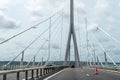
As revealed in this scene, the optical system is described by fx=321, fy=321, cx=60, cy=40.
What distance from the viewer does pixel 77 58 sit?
285 feet

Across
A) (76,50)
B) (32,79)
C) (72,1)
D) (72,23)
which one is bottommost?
(32,79)

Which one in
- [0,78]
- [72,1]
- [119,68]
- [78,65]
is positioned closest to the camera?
[0,78]

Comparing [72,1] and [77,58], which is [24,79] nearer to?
[72,1]

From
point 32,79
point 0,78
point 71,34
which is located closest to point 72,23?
A: point 71,34

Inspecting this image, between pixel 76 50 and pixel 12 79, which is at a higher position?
pixel 76 50

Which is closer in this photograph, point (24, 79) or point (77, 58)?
point (24, 79)

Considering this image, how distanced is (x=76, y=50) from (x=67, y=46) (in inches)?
128

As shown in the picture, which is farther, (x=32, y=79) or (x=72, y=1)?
(x=72, y=1)

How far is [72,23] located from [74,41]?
15.4ft

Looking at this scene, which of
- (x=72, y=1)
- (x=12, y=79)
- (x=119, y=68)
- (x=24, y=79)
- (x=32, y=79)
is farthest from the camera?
(x=72, y=1)

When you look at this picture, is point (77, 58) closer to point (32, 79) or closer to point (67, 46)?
point (67, 46)

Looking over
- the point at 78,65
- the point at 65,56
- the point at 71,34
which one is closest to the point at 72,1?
the point at 71,34

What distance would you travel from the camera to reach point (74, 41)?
82688 mm

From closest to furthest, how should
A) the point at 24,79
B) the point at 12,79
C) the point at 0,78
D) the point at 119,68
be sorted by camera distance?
the point at 0,78 → the point at 12,79 → the point at 24,79 → the point at 119,68
